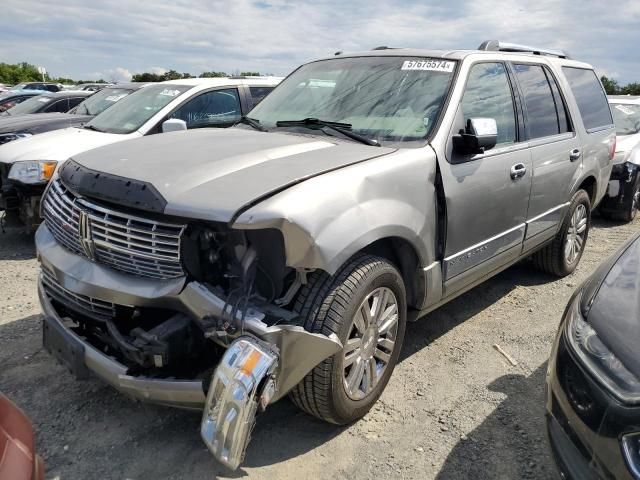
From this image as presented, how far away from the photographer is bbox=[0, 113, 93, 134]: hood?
714 centimetres

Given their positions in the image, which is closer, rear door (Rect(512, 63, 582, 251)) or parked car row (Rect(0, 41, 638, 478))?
parked car row (Rect(0, 41, 638, 478))

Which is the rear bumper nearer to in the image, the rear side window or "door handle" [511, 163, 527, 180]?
"door handle" [511, 163, 527, 180]

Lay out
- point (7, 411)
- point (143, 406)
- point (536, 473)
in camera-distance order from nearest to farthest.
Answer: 1. point (7, 411)
2. point (536, 473)
3. point (143, 406)

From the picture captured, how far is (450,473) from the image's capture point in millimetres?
2547

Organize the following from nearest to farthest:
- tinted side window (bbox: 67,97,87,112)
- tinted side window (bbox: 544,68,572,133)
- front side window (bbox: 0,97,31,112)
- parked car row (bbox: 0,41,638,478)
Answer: parked car row (bbox: 0,41,638,478) → tinted side window (bbox: 544,68,572,133) → tinted side window (bbox: 67,97,87,112) → front side window (bbox: 0,97,31,112)

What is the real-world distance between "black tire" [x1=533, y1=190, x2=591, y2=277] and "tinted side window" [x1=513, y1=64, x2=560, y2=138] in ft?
2.64

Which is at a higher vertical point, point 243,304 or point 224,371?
point 243,304

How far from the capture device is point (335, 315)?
239 cm

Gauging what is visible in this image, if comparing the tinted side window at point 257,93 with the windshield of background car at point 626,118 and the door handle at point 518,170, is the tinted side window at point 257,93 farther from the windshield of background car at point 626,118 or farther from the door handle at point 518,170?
the windshield of background car at point 626,118

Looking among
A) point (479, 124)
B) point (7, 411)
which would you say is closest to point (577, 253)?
point (479, 124)

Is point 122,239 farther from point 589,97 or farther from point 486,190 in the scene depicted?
point 589,97

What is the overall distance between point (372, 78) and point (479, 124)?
858mm

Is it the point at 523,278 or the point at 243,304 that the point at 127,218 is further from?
the point at 523,278

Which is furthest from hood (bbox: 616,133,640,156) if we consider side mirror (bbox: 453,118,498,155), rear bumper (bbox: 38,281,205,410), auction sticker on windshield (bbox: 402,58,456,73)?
rear bumper (bbox: 38,281,205,410)
